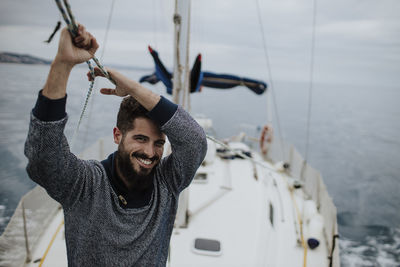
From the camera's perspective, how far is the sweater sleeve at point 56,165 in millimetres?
825

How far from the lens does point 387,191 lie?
1305cm

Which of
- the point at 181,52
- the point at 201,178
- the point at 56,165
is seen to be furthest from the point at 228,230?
the point at 56,165

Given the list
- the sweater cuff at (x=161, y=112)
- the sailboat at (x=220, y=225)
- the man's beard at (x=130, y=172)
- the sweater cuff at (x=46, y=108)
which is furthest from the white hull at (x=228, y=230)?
the sweater cuff at (x=46, y=108)

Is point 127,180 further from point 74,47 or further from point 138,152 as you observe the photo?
point 74,47

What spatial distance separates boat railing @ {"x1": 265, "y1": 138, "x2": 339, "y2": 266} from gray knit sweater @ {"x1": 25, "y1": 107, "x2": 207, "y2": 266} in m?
3.62

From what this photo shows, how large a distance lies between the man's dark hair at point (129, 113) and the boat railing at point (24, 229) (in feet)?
9.20

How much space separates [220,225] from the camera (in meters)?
3.93

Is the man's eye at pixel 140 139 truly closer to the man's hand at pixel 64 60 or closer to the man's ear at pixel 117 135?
the man's ear at pixel 117 135

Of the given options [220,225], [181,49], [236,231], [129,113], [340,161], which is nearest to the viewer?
[129,113]

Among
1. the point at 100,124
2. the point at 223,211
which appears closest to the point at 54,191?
the point at 223,211

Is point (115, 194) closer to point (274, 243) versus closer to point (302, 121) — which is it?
point (274, 243)

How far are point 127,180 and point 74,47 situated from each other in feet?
2.04

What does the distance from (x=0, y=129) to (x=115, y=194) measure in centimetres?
1663

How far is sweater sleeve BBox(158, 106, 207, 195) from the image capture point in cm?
113
